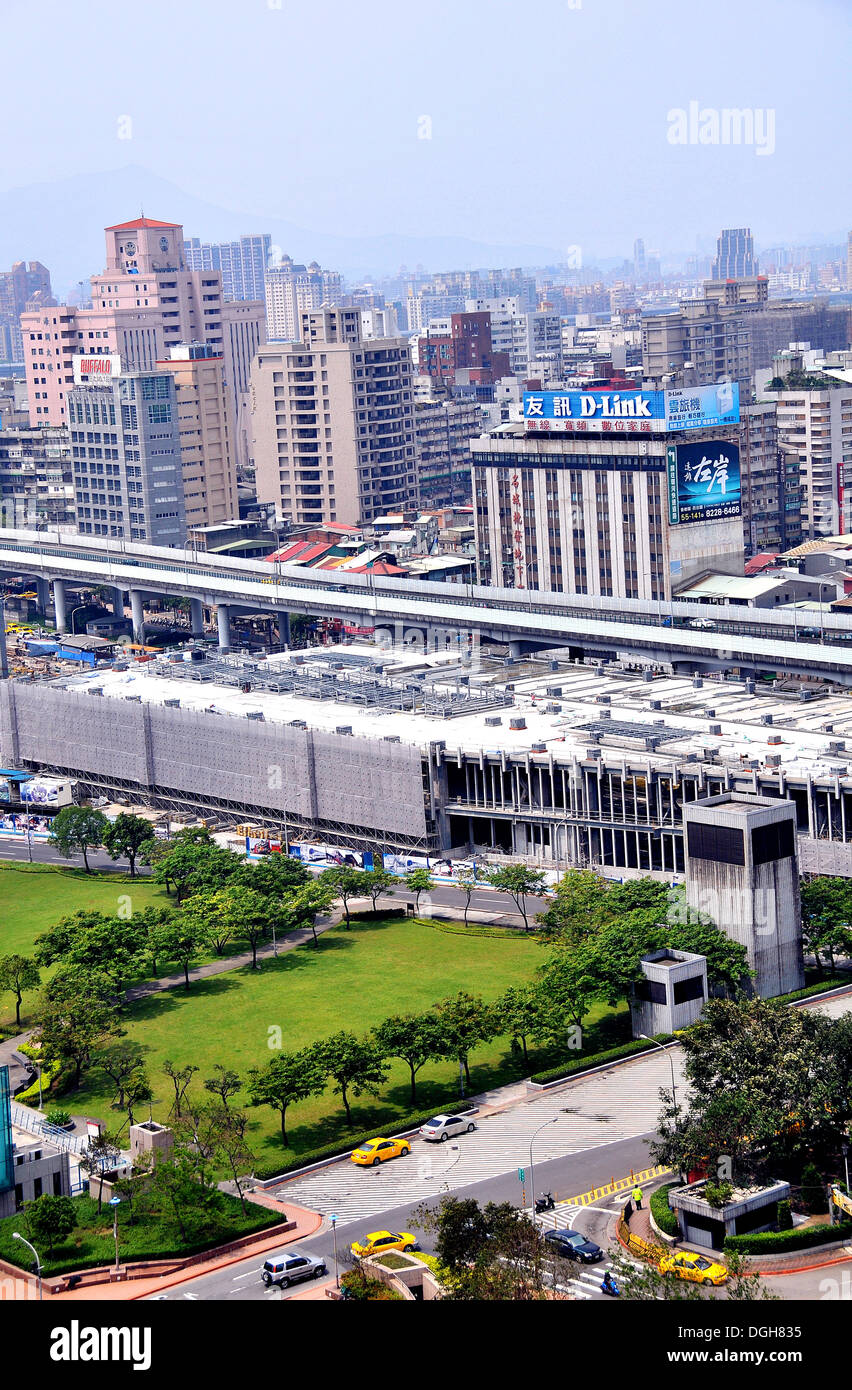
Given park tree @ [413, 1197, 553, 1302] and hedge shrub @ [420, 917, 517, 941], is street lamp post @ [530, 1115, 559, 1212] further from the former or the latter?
hedge shrub @ [420, 917, 517, 941]

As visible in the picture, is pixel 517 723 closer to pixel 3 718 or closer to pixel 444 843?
pixel 444 843

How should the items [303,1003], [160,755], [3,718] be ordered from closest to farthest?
[303,1003]
[160,755]
[3,718]

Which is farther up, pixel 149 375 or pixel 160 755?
pixel 149 375

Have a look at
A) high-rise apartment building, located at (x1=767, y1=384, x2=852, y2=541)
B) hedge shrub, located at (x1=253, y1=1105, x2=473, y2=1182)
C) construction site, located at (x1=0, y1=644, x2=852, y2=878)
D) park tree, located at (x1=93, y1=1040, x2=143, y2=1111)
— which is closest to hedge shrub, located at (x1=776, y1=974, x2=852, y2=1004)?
construction site, located at (x1=0, y1=644, x2=852, y2=878)

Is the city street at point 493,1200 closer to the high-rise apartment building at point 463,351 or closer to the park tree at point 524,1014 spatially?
the park tree at point 524,1014

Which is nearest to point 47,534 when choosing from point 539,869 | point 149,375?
point 149,375

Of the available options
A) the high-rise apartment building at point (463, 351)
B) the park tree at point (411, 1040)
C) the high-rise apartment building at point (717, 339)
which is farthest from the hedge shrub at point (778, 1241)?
the high-rise apartment building at point (463, 351)
